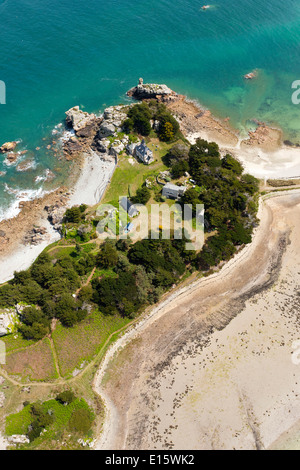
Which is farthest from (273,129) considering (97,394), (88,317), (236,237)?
(97,394)

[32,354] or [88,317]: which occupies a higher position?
[88,317]

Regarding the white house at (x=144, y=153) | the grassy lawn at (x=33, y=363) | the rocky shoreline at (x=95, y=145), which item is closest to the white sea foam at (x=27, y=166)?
the rocky shoreline at (x=95, y=145)

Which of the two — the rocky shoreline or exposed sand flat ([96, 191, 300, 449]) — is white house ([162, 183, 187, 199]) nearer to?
the rocky shoreline

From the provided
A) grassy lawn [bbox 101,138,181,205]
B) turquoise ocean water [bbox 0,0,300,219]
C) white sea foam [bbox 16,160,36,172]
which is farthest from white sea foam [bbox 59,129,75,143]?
grassy lawn [bbox 101,138,181,205]

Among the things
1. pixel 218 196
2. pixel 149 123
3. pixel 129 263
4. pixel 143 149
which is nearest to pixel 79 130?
pixel 149 123

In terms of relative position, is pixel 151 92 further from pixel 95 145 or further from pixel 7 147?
pixel 7 147
